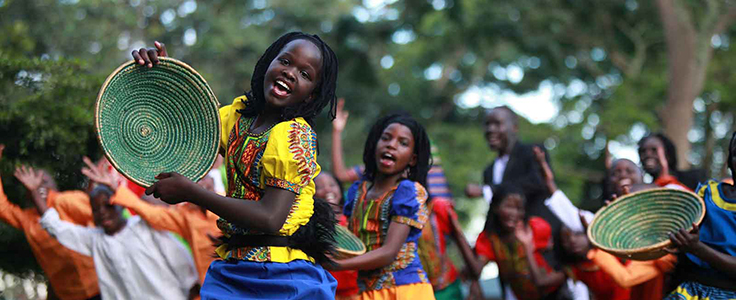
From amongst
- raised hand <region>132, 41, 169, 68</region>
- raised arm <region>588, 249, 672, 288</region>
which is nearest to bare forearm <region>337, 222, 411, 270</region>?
raised hand <region>132, 41, 169, 68</region>

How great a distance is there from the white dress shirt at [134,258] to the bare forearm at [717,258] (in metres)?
3.71

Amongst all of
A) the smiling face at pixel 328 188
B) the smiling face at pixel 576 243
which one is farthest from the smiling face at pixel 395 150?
the smiling face at pixel 576 243

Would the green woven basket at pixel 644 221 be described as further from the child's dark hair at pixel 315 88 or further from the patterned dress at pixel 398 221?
the child's dark hair at pixel 315 88

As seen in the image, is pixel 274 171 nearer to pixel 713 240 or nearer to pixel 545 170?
pixel 713 240

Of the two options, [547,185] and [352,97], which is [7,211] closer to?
[547,185]

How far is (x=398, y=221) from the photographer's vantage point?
186 inches

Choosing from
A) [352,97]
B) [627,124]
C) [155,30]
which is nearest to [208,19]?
[155,30]

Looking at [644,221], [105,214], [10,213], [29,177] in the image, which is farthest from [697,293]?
[10,213]

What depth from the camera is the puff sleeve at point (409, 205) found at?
15.6ft

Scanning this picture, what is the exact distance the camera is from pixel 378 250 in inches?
179

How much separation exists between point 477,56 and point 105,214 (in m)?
16.1

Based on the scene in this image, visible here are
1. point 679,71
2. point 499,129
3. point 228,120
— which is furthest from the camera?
point 679,71

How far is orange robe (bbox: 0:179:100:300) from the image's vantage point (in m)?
6.54

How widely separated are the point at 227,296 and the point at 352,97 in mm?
15534
